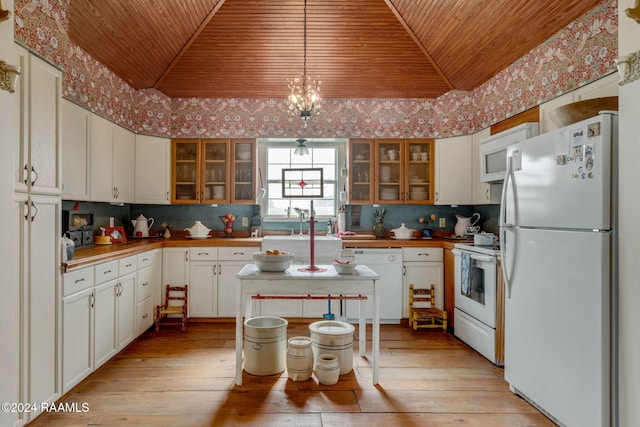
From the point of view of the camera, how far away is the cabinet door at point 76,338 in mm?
2510

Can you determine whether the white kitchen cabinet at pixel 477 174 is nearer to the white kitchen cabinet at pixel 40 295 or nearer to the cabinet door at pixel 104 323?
the cabinet door at pixel 104 323

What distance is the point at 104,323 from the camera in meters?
3.02

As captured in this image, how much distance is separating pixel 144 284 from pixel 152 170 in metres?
1.41

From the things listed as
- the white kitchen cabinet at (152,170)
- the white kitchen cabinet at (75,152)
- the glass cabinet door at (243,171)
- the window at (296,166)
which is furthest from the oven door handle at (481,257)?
the white kitchen cabinet at (75,152)

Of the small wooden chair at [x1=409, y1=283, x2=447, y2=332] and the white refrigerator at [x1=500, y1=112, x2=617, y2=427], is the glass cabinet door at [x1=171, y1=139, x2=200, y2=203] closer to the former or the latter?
the small wooden chair at [x1=409, y1=283, x2=447, y2=332]

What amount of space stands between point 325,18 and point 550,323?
10.8 ft

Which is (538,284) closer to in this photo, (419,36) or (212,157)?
(419,36)

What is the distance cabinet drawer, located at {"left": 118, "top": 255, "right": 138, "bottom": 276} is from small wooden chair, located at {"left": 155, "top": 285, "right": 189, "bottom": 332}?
0.65 meters

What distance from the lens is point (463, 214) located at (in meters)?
4.91

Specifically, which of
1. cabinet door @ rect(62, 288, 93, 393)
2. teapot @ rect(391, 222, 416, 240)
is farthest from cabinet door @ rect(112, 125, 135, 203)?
teapot @ rect(391, 222, 416, 240)

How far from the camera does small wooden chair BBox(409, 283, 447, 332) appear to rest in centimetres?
409

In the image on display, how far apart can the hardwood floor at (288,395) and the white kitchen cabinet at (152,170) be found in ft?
5.89

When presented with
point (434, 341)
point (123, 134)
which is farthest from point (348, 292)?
point (123, 134)

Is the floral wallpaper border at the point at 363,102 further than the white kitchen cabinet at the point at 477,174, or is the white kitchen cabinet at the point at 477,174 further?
the white kitchen cabinet at the point at 477,174
